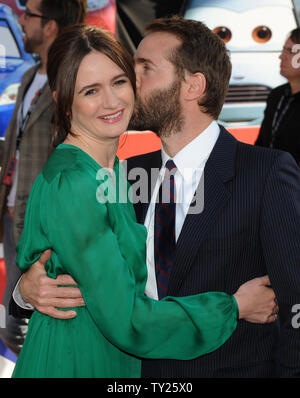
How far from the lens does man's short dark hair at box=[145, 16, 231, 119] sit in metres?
1.89

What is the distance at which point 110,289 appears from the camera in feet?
4.12

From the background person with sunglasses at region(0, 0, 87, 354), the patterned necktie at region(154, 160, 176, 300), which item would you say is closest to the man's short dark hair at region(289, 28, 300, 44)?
the background person with sunglasses at region(0, 0, 87, 354)

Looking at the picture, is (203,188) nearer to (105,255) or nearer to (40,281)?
(105,255)

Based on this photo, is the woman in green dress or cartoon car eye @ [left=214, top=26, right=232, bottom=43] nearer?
the woman in green dress

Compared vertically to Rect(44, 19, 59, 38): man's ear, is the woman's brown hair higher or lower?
lower

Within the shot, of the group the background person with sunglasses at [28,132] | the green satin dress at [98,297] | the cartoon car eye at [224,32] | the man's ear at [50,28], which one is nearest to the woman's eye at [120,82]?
the green satin dress at [98,297]

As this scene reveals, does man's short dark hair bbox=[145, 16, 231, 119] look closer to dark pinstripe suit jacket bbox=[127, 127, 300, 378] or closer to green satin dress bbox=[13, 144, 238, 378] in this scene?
dark pinstripe suit jacket bbox=[127, 127, 300, 378]

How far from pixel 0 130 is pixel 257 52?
228 cm

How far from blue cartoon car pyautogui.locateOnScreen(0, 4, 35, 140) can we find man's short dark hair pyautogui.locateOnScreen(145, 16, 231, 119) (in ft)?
7.61

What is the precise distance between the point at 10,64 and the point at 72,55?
286 centimetres

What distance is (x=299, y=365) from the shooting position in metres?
1.40

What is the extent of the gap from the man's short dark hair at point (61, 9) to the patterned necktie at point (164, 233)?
6.65 ft

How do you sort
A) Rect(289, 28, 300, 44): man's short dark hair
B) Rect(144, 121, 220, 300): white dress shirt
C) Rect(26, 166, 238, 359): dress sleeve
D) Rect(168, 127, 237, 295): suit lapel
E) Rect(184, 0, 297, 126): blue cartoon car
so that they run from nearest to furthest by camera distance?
Rect(26, 166, 238, 359): dress sleeve < Rect(168, 127, 237, 295): suit lapel < Rect(144, 121, 220, 300): white dress shirt < Rect(289, 28, 300, 44): man's short dark hair < Rect(184, 0, 297, 126): blue cartoon car

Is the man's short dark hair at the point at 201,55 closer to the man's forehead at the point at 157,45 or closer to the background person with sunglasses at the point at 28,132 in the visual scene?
the man's forehead at the point at 157,45
